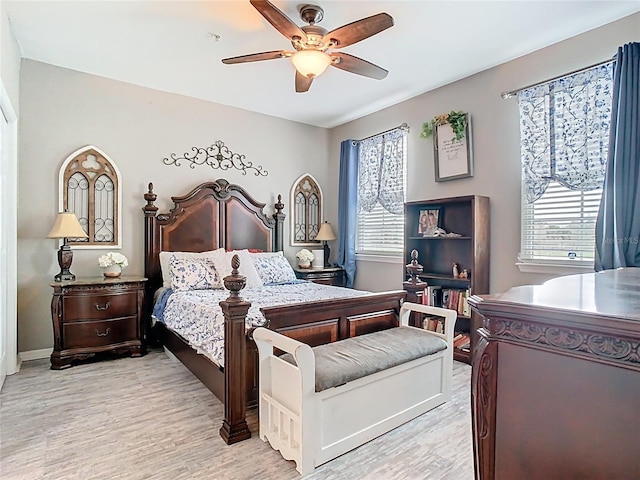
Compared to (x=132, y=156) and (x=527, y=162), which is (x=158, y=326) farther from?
(x=527, y=162)

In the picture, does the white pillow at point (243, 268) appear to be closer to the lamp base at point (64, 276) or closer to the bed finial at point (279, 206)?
the bed finial at point (279, 206)

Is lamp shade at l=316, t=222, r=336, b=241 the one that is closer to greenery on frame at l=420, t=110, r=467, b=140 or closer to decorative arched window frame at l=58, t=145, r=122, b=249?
greenery on frame at l=420, t=110, r=467, b=140

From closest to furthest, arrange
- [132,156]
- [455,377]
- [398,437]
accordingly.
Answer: [398,437], [455,377], [132,156]

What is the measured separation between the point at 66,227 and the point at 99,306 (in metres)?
0.80

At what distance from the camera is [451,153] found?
3.95 meters

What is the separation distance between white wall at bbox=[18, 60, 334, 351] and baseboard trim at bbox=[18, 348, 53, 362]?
0.13 ft

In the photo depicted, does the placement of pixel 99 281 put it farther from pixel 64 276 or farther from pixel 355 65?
pixel 355 65

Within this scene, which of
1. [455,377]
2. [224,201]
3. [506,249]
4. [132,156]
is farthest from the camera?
[224,201]

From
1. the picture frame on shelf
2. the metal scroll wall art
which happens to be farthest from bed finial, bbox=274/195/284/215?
the picture frame on shelf

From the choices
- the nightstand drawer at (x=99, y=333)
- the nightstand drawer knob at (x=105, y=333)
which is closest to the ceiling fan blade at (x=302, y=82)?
the nightstand drawer at (x=99, y=333)

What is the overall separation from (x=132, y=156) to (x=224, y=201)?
1.12 m

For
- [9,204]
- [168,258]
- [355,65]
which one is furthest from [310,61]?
[9,204]

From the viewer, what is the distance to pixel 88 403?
2717 mm

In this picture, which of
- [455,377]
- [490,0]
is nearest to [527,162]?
[490,0]
